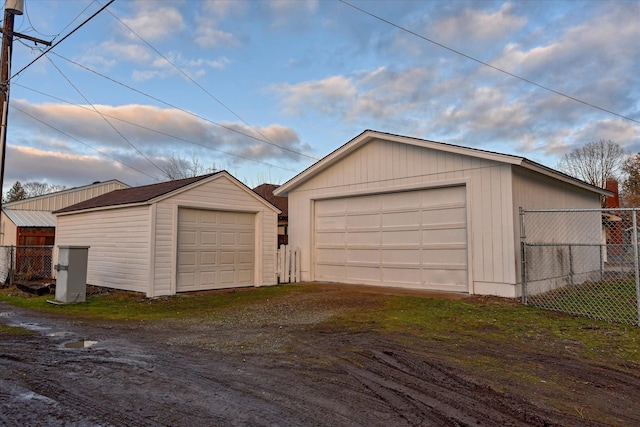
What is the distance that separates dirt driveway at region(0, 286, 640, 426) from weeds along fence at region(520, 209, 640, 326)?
3.85m

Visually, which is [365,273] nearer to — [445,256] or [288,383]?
[445,256]

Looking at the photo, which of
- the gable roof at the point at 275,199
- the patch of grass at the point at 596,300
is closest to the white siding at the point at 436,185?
the patch of grass at the point at 596,300

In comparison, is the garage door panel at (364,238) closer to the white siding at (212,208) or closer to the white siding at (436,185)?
the white siding at (436,185)

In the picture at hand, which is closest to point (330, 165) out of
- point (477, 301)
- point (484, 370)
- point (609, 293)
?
point (477, 301)

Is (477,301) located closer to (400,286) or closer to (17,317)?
(400,286)

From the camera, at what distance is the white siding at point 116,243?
11102mm

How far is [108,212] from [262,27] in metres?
6.80

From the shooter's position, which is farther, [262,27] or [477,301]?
[262,27]

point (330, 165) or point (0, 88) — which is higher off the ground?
point (0, 88)

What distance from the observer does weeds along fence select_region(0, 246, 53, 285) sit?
14.5 metres

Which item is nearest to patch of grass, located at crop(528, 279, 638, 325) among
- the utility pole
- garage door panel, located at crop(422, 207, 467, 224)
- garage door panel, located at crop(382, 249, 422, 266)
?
garage door panel, located at crop(422, 207, 467, 224)

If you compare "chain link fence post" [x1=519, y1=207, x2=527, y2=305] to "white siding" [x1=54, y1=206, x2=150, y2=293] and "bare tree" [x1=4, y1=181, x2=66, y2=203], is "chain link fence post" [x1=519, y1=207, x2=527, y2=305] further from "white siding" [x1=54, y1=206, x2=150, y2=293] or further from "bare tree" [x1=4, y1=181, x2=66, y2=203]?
"bare tree" [x1=4, y1=181, x2=66, y2=203]

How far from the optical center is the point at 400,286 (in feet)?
38.9

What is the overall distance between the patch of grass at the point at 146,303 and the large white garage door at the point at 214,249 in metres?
0.48
